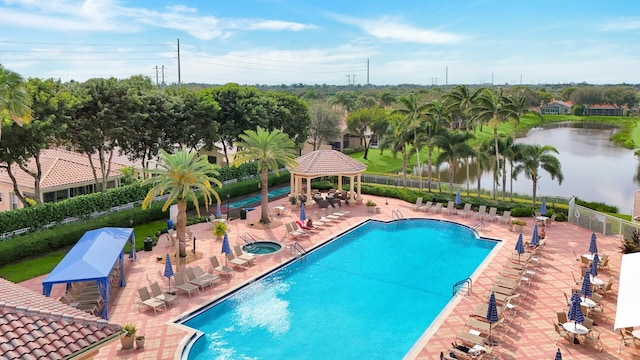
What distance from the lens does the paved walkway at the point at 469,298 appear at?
14.9 meters

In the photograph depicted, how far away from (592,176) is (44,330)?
58.7 meters

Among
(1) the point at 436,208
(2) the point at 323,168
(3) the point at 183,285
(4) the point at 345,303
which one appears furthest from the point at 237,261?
(1) the point at 436,208

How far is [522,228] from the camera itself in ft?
92.0

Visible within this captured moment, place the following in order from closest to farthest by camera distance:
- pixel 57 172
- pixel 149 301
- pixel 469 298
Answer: pixel 149 301 → pixel 469 298 → pixel 57 172

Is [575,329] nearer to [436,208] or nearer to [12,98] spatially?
[436,208]

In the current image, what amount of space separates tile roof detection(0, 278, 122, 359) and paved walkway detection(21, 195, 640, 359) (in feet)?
22.4

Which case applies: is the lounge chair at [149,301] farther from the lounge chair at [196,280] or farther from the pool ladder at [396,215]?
the pool ladder at [396,215]

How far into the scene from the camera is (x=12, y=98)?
65.2ft

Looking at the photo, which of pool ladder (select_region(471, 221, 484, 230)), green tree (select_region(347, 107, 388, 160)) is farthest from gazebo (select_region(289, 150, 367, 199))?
→ green tree (select_region(347, 107, 388, 160))

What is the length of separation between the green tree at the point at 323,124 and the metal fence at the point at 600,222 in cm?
3258

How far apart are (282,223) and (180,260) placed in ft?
29.1

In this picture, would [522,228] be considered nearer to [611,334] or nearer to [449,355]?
[611,334]

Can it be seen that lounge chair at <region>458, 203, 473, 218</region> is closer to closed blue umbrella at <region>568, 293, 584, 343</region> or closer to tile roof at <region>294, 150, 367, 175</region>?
tile roof at <region>294, 150, 367, 175</region>

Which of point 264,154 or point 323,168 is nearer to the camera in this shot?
point 264,154
